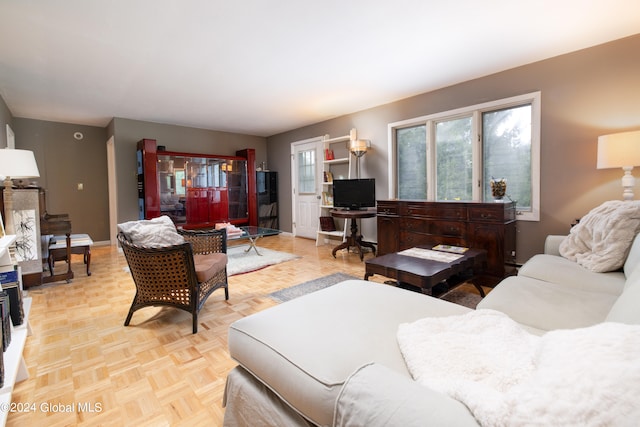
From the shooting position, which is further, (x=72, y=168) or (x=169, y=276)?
(x=72, y=168)

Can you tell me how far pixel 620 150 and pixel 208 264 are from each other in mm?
3559

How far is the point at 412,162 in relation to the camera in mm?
4574

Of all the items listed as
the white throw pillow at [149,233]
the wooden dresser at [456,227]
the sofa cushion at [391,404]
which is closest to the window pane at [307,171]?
the wooden dresser at [456,227]

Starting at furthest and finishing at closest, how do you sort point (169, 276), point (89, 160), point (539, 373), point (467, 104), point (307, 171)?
point (307, 171) → point (89, 160) → point (467, 104) → point (169, 276) → point (539, 373)

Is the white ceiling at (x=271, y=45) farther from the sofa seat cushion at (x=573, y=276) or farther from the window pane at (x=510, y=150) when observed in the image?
the sofa seat cushion at (x=573, y=276)

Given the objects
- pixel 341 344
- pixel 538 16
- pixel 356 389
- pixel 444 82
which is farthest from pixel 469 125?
pixel 356 389

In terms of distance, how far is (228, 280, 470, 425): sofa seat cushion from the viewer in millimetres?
915

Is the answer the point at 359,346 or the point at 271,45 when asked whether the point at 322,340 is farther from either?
the point at 271,45

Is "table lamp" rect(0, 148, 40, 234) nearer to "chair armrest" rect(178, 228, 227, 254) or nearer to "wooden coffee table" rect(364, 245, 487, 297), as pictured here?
"chair armrest" rect(178, 228, 227, 254)

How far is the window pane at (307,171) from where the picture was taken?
6117mm

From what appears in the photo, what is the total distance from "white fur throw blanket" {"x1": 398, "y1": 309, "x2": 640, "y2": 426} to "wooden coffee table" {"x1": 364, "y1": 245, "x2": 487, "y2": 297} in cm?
112

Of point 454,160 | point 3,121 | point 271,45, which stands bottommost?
point 454,160

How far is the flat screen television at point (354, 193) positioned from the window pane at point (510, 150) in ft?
5.11

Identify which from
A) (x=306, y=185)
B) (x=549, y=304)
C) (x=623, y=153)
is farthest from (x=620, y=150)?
(x=306, y=185)
